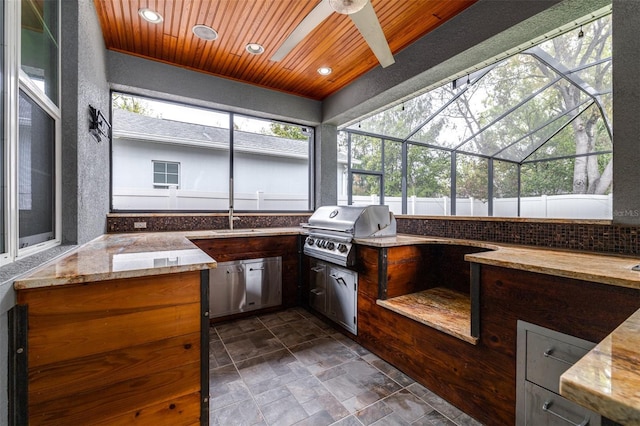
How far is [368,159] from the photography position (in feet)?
17.8

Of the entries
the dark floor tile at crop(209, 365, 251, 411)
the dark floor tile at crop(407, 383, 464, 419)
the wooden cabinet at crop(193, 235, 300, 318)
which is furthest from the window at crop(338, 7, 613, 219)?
the dark floor tile at crop(209, 365, 251, 411)

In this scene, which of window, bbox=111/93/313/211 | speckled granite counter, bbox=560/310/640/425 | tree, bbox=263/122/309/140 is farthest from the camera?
tree, bbox=263/122/309/140

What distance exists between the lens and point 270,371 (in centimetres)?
210

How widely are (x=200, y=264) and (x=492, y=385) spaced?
5.62 ft

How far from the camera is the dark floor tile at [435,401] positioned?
5.50ft

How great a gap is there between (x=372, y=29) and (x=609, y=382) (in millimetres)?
2128

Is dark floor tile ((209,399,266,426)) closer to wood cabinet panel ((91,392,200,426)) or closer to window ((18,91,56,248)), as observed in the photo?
wood cabinet panel ((91,392,200,426))

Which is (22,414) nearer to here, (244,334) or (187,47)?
(244,334)

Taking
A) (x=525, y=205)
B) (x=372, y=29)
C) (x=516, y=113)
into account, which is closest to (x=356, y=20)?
(x=372, y=29)

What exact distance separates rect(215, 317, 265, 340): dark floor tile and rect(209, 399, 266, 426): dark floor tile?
1.00 metres

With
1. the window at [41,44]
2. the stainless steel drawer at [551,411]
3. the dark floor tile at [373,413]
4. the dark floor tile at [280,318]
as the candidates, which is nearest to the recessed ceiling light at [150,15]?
the window at [41,44]

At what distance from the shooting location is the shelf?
177 centimetres

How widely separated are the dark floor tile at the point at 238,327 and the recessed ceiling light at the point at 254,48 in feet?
9.44

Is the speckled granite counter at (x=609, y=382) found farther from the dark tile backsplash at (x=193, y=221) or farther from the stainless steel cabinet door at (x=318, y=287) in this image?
the dark tile backsplash at (x=193, y=221)
